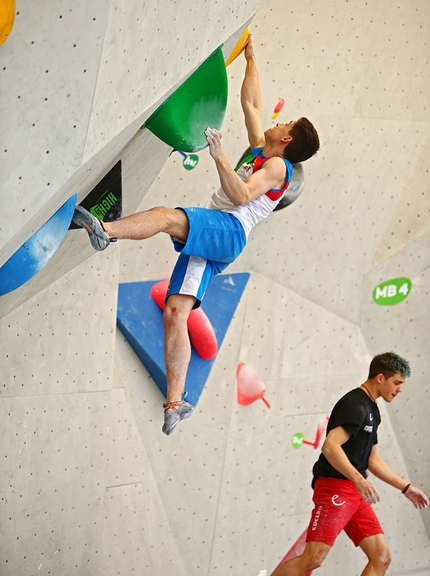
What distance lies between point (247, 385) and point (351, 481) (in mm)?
1202

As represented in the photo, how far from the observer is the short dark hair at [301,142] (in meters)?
3.17

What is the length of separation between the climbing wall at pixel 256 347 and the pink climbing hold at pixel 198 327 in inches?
5.1

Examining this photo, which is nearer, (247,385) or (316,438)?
(247,385)

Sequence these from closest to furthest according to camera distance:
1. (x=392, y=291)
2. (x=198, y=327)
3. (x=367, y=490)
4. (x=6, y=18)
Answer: (x=6, y=18), (x=367, y=490), (x=198, y=327), (x=392, y=291)

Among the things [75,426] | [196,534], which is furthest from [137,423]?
[196,534]

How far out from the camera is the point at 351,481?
374 cm

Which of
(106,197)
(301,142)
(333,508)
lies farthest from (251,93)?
(333,508)

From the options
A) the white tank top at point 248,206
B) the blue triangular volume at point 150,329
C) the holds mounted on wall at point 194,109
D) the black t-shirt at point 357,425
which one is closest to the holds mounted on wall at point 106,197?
the holds mounted on wall at point 194,109

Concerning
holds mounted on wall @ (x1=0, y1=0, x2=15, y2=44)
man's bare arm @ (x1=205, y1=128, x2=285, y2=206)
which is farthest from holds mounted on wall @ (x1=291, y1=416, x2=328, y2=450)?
holds mounted on wall @ (x1=0, y1=0, x2=15, y2=44)

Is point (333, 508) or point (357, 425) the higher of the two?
point (357, 425)

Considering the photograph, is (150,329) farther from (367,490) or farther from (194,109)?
(194,109)

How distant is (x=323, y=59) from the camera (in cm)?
469

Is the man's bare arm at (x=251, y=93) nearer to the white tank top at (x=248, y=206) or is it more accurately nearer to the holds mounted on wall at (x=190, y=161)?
the white tank top at (x=248, y=206)

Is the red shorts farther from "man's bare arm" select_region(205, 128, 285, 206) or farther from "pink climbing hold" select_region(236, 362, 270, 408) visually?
"man's bare arm" select_region(205, 128, 285, 206)
